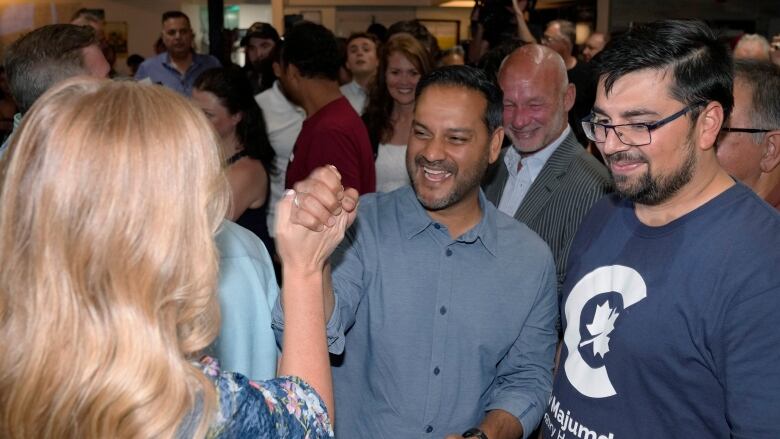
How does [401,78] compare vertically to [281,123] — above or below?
above

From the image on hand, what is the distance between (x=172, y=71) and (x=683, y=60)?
5.04 m

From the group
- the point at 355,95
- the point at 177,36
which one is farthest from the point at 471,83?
the point at 177,36

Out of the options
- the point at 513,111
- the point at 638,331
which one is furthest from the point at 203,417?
the point at 513,111

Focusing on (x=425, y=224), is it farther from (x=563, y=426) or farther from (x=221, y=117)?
(x=221, y=117)

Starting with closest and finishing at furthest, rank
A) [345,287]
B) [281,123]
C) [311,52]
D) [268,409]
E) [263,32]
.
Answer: [268,409]
[345,287]
[311,52]
[281,123]
[263,32]

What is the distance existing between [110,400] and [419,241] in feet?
3.88

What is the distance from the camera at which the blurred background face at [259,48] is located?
6.65 metres

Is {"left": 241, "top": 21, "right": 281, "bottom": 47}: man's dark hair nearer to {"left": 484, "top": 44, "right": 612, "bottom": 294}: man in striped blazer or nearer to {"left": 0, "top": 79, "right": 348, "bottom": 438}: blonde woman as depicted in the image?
{"left": 484, "top": 44, "right": 612, "bottom": 294}: man in striped blazer

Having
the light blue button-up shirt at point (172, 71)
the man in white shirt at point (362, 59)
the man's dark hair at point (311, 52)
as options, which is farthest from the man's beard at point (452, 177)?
the light blue button-up shirt at point (172, 71)

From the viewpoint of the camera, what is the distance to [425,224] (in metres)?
2.15

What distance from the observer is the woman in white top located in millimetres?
4266

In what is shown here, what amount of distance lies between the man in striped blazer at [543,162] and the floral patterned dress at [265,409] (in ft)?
4.88

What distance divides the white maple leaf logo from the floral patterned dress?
75cm

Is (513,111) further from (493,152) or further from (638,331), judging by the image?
(638,331)
